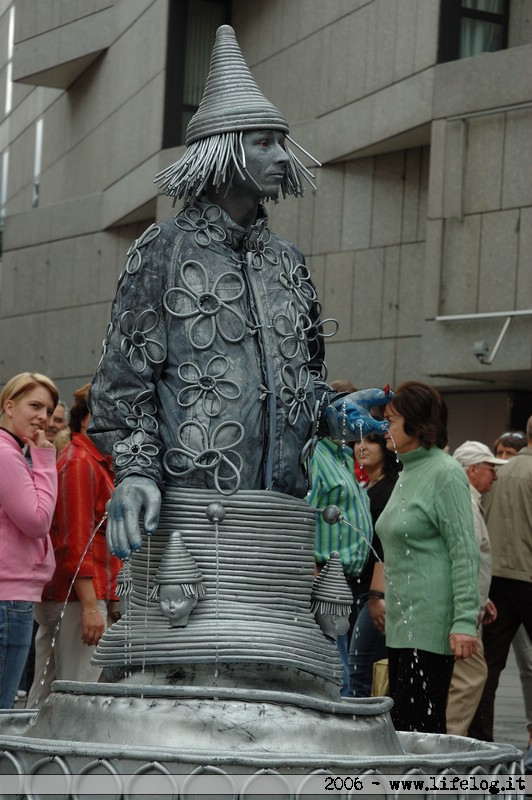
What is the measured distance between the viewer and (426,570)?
6.91 metres

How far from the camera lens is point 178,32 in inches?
1096

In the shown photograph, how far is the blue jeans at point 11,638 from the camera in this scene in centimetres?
672

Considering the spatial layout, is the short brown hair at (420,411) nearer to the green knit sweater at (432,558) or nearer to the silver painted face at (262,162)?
the green knit sweater at (432,558)

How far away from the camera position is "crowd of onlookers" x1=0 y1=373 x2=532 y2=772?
675 cm

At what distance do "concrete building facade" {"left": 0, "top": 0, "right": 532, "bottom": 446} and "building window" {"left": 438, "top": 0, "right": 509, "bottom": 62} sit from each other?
30 mm

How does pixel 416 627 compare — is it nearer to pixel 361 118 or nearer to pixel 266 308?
pixel 266 308

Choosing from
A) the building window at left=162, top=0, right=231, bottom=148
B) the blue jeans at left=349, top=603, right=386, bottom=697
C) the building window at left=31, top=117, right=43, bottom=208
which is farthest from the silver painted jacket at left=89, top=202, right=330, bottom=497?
the building window at left=31, top=117, right=43, bottom=208

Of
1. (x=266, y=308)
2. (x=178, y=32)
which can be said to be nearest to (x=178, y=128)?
(x=178, y=32)

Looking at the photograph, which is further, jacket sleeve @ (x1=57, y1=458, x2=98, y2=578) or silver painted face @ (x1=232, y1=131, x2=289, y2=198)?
jacket sleeve @ (x1=57, y1=458, x2=98, y2=578)

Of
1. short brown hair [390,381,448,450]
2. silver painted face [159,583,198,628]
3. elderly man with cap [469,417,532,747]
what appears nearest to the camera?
silver painted face [159,583,198,628]

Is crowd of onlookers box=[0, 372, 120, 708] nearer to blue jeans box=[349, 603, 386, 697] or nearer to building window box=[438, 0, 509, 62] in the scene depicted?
blue jeans box=[349, 603, 386, 697]

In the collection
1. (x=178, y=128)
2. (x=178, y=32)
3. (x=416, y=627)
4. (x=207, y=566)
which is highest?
(x=178, y=32)

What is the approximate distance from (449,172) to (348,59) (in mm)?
3382

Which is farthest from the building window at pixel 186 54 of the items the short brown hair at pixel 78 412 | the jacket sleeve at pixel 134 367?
the jacket sleeve at pixel 134 367
